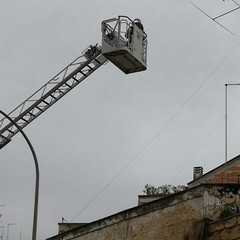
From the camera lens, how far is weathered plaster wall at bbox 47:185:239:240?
19859 millimetres

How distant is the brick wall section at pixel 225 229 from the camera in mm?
18656

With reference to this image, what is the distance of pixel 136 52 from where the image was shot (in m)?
24.4

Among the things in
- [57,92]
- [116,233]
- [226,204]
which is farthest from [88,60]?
[226,204]

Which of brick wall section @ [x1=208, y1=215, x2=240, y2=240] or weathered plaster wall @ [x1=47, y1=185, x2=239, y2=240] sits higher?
weathered plaster wall @ [x1=47, y1=185, x2=239, y2=240]

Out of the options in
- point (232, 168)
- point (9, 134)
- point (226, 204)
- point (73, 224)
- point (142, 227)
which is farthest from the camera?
point (73, 224)

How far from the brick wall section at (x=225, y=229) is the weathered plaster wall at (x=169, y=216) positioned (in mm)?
496

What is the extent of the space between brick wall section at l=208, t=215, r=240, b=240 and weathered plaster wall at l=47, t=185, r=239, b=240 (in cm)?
50

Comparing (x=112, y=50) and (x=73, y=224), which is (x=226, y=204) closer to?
(x=112, y=50)

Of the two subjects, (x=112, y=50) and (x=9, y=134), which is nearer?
(x=112, y=50)

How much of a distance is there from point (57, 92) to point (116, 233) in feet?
22.6

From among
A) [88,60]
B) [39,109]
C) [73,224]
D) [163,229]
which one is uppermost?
[88,60]

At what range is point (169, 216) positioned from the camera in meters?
20.8

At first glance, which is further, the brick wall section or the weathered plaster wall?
the weathered plaster wall

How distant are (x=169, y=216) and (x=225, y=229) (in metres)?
2.29
